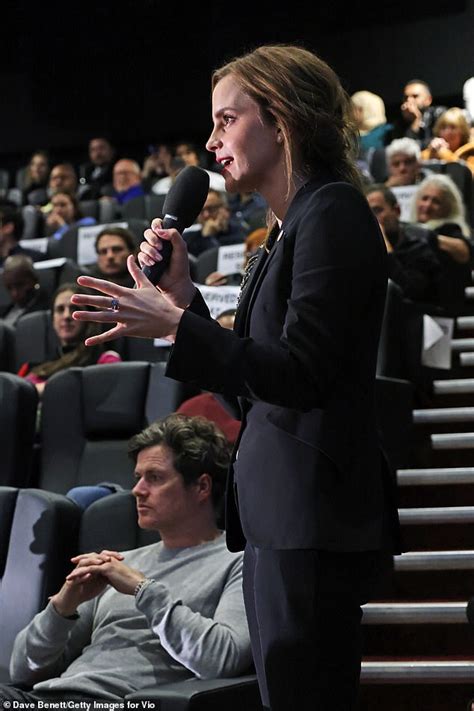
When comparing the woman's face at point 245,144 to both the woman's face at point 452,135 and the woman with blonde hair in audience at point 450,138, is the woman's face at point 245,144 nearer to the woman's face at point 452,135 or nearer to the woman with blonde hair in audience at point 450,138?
the woman with blonde hair in audience at point 450,138

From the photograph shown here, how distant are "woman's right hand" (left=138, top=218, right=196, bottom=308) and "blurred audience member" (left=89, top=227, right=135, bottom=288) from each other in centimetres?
324

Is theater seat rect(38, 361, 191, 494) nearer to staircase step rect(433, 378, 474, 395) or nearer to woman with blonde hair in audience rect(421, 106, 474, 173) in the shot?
staircase step rect(433, 378, 474, 395)

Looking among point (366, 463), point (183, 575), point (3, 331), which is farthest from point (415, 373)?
point (366, 463)

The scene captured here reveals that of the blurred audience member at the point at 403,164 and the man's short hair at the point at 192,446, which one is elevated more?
the blurred audience member at the point at 403,164

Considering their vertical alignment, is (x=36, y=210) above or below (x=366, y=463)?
above

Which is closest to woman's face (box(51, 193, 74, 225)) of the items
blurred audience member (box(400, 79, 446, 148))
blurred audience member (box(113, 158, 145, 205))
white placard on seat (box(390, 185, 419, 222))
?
blurred audience member (box(113, 158, 145, 205))

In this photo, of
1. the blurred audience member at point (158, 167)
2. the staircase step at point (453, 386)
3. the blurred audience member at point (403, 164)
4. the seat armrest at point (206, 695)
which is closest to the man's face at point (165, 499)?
the seat armrest at point (206, 695)

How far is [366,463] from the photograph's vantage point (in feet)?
3.70

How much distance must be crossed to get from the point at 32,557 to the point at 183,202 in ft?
3.73

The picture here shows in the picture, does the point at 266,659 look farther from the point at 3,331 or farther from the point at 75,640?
the point at 3,331

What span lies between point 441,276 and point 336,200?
2.82 metres

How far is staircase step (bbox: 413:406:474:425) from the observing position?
309 centimetres

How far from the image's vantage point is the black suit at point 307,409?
42.4 inches

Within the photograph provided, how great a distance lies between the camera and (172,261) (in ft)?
4.04
